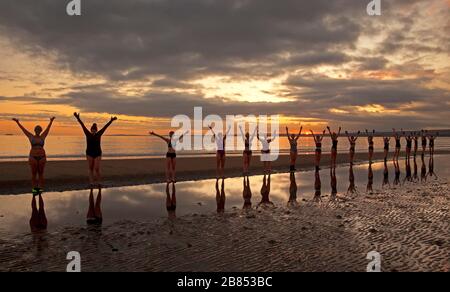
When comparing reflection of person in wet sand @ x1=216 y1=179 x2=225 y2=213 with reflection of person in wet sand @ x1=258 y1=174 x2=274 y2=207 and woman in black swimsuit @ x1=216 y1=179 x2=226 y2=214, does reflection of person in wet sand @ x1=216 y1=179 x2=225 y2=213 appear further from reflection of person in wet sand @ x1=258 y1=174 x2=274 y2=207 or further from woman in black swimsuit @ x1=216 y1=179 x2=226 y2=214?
reflection of person in wet sand @ x1=258 y1=174 x2=274 y2=207

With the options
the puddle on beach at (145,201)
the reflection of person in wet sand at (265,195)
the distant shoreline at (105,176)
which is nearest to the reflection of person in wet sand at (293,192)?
the puddle on beach at (145,201)

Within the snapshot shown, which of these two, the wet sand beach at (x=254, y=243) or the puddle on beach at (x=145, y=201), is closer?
the wet sand beach at (x=254, y=243)

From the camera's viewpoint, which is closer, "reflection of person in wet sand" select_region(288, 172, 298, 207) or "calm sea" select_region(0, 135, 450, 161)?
"reflection of person in wet sand" select_region(288, 172, 298, 207)

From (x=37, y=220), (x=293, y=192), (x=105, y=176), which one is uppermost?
(x=105, y=176)

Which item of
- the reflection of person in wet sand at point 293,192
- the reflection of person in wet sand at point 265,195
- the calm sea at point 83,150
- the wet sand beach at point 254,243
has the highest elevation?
the calm sea at point 83,150

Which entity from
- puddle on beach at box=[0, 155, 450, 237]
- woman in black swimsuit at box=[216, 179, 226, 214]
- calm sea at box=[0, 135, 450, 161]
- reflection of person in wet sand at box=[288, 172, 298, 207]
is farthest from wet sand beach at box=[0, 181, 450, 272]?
calm sea at box=[0, 135, 450, 161]

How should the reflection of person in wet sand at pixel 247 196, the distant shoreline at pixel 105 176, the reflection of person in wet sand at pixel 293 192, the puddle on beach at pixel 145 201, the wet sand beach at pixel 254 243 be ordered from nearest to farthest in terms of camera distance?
the wet sand beach at pixel 254 243 < the puddle on beach at pixel 145 201 < the reflection of person in wet sand at pixel 247 196 < the reflection of person in wet sand at pixel 293 192 < the distant shoreline at pixel 105 176

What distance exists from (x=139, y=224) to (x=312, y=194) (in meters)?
10.1

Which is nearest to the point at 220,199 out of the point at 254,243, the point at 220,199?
the point at 220,199

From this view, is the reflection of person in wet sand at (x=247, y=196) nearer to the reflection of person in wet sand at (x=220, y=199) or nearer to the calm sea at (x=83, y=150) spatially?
the reflection of person in wet sand at (x=220, y=199)

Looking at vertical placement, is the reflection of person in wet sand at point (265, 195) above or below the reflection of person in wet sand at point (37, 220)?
below

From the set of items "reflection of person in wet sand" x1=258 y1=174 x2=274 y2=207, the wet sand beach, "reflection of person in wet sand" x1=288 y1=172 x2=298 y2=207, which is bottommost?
"reflection of person in wet sand" x1=288 y1=172 x2=298 y2=207

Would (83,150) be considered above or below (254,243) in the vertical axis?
above

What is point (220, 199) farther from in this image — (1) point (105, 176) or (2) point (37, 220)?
(1) point (105, 176)
